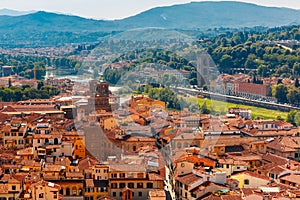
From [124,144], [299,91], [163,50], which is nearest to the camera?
[124,144]

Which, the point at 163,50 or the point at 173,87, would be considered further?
the point at 163,50

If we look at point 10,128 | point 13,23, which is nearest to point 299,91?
point 10,128

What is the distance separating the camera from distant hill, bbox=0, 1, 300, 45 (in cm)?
7488

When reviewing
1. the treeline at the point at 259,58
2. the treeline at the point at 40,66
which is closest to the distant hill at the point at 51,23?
the treeline at the point at 40,66

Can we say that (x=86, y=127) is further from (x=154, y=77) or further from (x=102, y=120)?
(x=154, y=77)

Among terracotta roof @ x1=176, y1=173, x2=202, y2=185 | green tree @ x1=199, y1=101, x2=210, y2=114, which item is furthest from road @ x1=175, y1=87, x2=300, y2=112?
terracotta roof @ x1=176, y1=173, x2=202, y2=185

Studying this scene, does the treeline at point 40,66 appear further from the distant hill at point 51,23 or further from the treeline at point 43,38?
the distant hill at point 51,23

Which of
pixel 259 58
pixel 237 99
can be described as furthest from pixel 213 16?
pixel 237 99

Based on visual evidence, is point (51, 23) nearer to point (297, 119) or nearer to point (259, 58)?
point (259, 58)

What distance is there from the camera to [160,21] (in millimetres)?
81375

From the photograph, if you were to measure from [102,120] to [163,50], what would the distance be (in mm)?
13612

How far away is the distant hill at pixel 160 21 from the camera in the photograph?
7488 centimetres

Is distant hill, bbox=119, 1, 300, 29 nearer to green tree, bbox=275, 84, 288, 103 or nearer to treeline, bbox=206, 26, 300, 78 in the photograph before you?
treeline, bbox=206, 26, 300, 78

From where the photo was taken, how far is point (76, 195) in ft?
25.1
